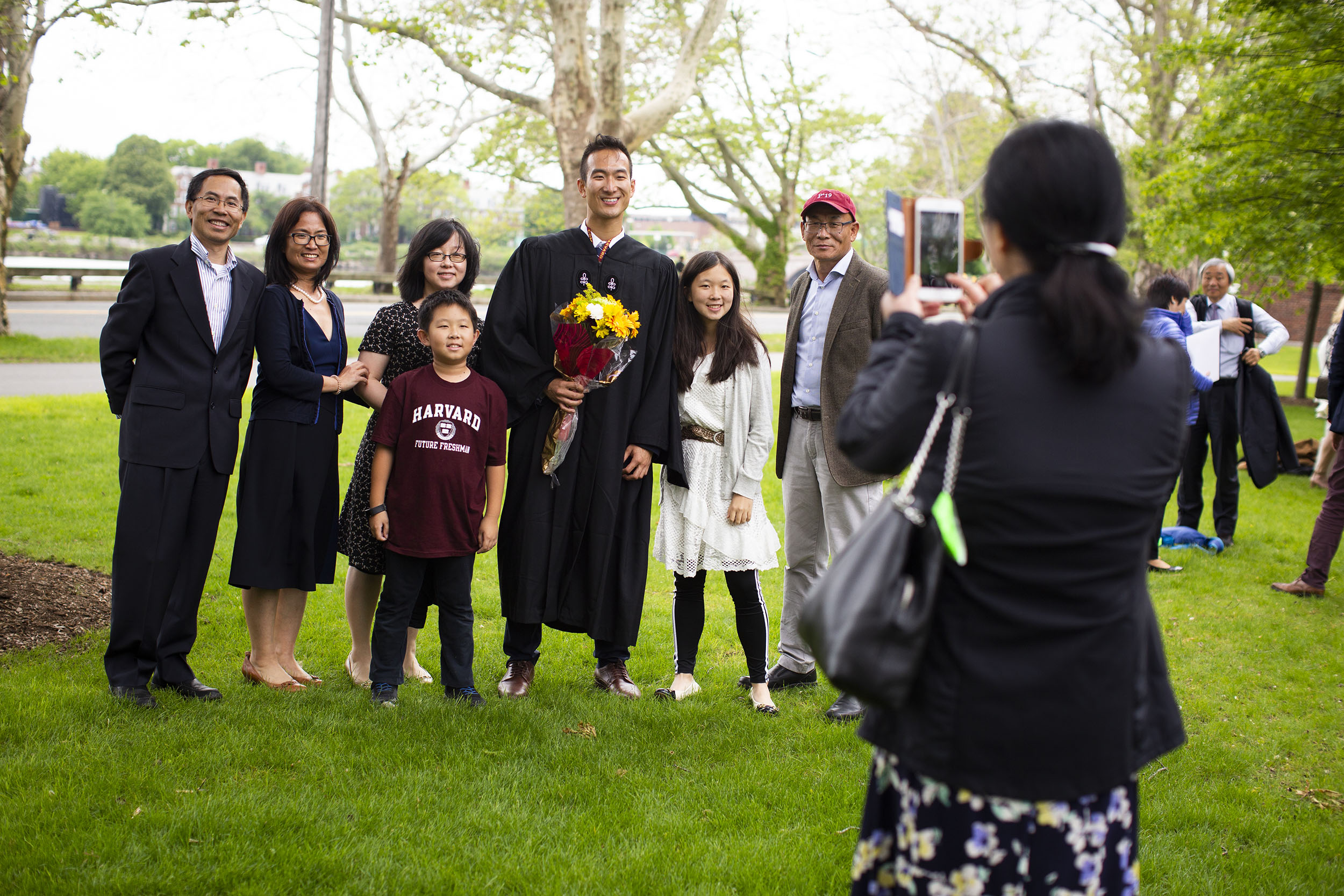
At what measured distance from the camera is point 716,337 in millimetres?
4875

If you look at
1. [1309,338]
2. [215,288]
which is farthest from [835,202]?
[1309,338]

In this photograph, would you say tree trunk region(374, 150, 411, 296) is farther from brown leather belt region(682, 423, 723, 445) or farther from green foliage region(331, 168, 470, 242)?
brown leather belt region(682, 423, 723, 445)

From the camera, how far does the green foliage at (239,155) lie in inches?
3305

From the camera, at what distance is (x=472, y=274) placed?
5105 millimetres

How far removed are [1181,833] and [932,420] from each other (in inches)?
107

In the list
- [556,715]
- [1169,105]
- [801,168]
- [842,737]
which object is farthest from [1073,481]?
[801,168]

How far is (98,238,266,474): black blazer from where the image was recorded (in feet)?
13.9

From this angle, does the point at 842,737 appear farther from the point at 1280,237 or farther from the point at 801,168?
the point at 801,168

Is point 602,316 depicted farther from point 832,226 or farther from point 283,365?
point 283,365

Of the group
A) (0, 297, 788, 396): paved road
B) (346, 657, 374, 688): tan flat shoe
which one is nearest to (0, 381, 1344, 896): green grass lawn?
(346, 657, 374, 688): tan flat shoe

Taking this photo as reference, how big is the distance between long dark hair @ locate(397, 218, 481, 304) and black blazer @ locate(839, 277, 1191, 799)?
3.41 meters

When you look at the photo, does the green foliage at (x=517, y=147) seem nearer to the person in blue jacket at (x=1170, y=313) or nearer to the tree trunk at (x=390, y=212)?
the tree trunk at (x=390, y=212)

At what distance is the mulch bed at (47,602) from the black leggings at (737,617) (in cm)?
322

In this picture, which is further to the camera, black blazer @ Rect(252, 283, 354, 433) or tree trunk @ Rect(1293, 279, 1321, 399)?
tree trunk @ Rect(1293, 279, 1321, 399)
